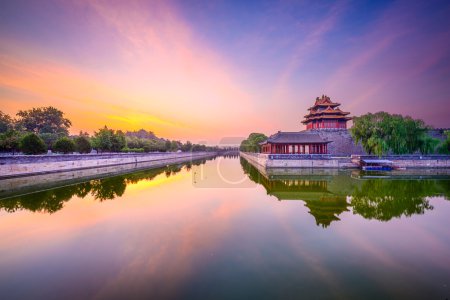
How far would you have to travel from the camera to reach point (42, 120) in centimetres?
6869

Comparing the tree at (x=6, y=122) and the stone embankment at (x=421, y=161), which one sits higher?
the tree at (x=6, y=122)

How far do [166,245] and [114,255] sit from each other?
1.48 m

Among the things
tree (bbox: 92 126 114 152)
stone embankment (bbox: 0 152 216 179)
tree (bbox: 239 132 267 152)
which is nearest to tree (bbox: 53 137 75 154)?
stone embankment (bbox: 0 152 216 179)

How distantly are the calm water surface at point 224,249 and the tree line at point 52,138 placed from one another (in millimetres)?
21116

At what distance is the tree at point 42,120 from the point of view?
6556 cm

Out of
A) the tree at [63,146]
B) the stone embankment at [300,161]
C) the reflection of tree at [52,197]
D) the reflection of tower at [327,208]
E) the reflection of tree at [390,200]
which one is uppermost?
the tree at [63,146]

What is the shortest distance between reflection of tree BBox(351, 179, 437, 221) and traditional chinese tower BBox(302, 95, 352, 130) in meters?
30.9

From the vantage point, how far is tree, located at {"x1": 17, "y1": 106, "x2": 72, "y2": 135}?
6556 centimetres

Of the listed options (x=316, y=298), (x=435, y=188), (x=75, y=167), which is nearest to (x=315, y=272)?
(x=316, y=298)

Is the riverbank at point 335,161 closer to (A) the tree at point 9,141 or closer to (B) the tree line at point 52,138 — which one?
(B) the tree line at point 52,138

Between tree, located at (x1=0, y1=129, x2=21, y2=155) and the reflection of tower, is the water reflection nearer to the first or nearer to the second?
the reflection of tower

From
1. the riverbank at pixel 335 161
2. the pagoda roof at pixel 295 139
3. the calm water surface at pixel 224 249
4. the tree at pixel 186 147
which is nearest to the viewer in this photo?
the calm water surface at pixel 224 249

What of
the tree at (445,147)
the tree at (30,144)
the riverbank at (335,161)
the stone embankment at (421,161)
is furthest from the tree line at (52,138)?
the tree at (445,147)

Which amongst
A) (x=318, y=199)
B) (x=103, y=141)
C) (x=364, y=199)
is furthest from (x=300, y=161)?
(x=103, y=141)
